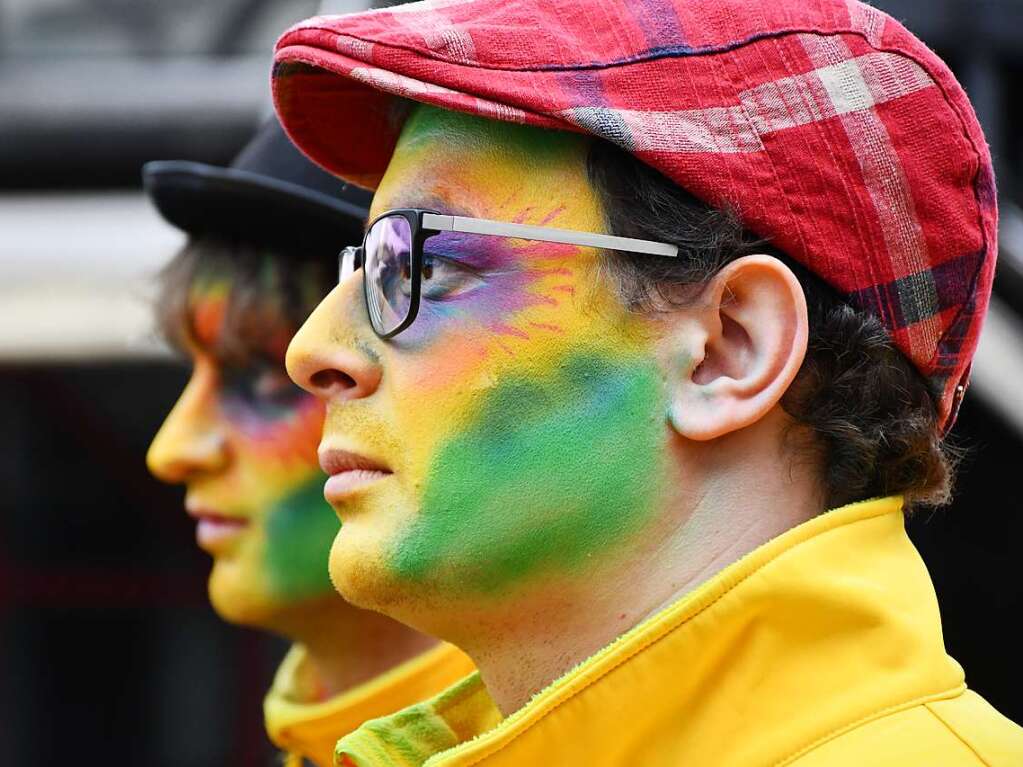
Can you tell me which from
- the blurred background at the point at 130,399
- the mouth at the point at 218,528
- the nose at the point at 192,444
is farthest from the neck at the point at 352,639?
the blurred background at the point at 130,399

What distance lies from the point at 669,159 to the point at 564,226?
158 mm

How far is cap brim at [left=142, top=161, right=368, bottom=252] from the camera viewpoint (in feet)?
8.84

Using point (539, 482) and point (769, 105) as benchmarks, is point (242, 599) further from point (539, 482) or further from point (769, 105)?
point (769, 105)

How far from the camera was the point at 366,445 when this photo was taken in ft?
5.64

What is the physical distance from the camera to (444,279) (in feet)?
5.67

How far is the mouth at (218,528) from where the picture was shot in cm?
280

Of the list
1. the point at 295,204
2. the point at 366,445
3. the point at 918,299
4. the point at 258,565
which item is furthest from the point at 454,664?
the point at 918,299

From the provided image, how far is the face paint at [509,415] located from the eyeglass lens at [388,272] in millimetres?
28

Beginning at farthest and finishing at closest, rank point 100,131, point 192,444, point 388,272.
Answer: point 100,131
point 192,444
point 388,272

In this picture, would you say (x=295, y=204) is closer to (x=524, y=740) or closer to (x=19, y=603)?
(x=524, y=740)

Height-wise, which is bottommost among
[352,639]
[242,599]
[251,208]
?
[352,639]

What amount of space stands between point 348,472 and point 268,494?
1.07 meters

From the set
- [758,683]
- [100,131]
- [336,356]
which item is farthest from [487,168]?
[100,131]

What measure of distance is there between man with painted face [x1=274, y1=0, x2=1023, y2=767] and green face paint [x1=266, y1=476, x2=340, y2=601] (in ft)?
3.34
